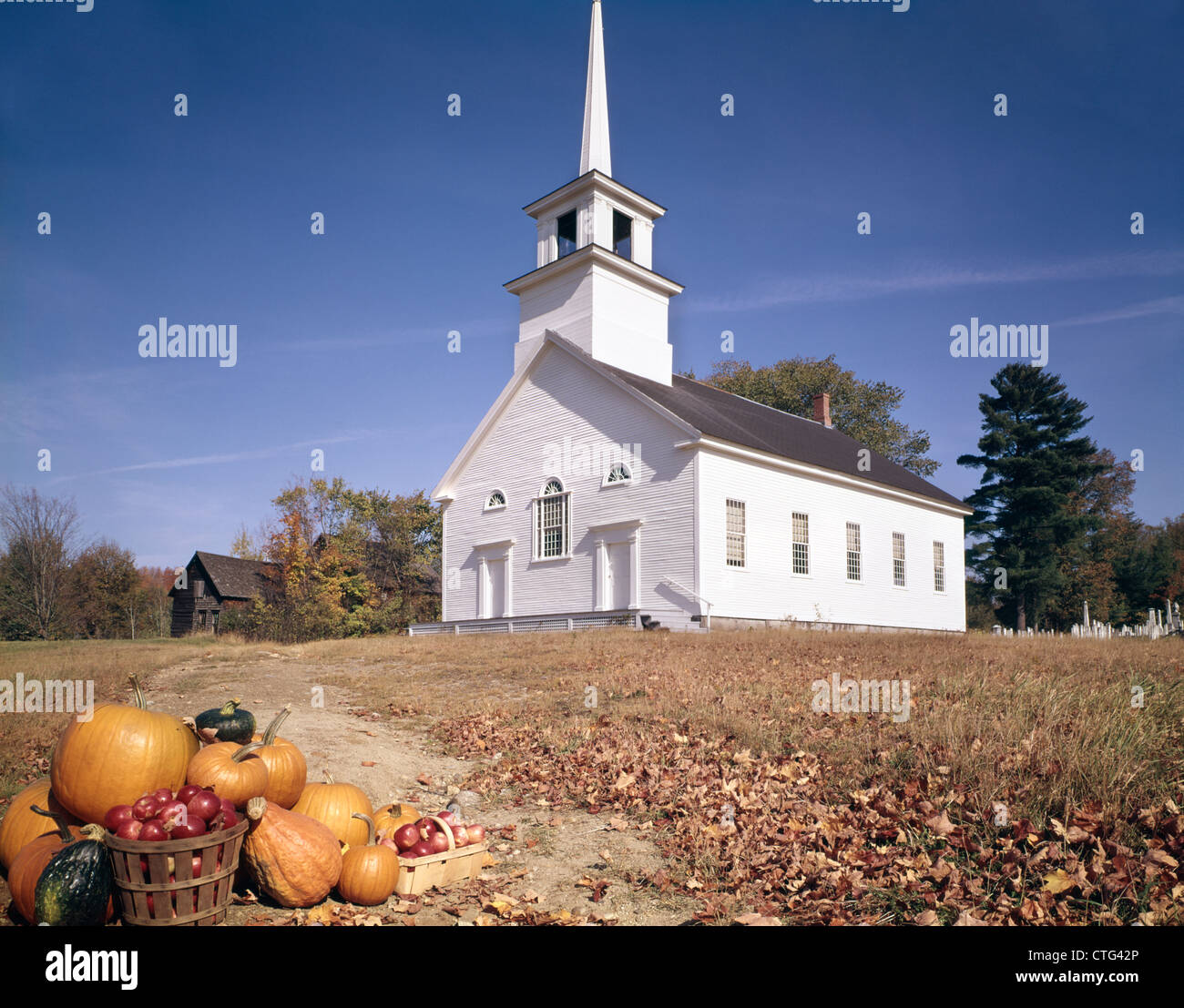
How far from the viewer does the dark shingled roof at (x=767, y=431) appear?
25.8 meters

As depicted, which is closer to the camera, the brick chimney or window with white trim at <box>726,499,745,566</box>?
window with white trim at <box>726,499,745,566</box>

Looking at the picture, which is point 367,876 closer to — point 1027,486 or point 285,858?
point 285,858

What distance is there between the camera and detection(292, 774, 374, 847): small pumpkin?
19.2 feet

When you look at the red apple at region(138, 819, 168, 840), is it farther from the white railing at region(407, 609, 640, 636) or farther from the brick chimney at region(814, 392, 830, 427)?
the brick chimney at region(814, 392, 830, 427)

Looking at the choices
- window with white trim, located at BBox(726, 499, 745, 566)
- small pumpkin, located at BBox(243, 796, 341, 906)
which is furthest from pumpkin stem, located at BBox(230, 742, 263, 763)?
window with white trim, located at BBox(726, 499, 745, 566)

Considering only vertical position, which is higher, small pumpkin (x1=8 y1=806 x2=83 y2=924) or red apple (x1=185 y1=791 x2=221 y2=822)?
red apple (x1=185 y1=791 x2=221 y2=822)

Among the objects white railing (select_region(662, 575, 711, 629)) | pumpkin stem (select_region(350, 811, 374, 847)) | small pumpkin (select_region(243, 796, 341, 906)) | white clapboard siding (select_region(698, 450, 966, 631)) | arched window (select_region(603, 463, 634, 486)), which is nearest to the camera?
small pumpkin (select_region(243, 796, 341, 906))

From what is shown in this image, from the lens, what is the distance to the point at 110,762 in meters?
5.12

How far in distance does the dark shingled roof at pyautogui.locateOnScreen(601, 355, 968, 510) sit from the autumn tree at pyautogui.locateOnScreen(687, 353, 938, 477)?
16.6 metres

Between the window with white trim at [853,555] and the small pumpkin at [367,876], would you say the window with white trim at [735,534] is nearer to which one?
the window with white trim at [853,555]

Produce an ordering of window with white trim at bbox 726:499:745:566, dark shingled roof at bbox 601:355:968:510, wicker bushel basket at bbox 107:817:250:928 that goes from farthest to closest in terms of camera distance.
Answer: dark shingled roof at bbox 601:355:968:510 → window with white trim at bbox 726:499:745:566 → wicker bushel basket at bbox 107:817:250:928

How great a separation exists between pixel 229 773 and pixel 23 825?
5.37 feet

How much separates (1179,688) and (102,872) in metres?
10.7

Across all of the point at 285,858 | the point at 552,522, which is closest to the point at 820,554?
the point at 552,522
